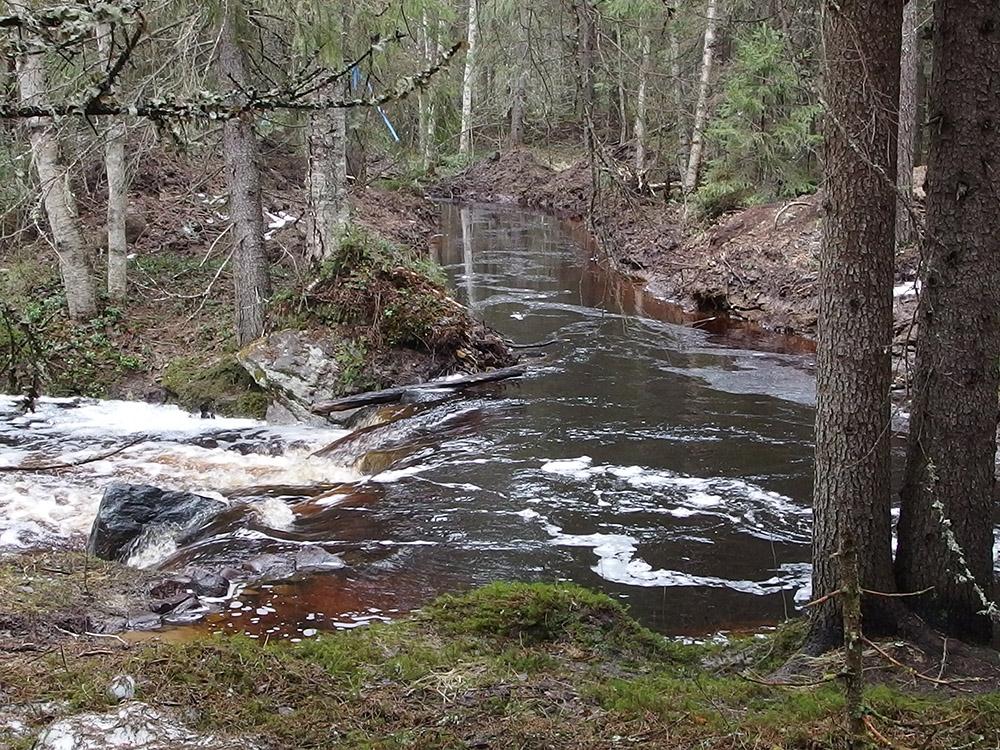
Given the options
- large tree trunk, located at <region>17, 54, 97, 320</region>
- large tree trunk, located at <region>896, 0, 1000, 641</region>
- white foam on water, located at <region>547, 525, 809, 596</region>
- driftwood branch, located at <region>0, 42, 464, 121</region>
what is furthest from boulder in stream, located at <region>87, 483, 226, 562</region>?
large tree trunk, located at <region>896, 0, 1000, 641</region>

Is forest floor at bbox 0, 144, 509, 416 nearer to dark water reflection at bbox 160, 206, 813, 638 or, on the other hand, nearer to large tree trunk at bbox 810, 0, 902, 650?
dark water reflection at bbox 160, 206, 813, 638

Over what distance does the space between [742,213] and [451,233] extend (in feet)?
29.9

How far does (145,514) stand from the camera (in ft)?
24.1

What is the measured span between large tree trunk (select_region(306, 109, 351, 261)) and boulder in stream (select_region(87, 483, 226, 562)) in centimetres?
553

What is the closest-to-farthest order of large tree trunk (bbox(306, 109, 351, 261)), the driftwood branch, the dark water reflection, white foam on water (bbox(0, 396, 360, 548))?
1. the driftwood branch
2. the dark water reflection
3. white foam on water (bbox(0, 396, 360, 548))
4. large tree trunk (bbox(306, 109, 351, 261))

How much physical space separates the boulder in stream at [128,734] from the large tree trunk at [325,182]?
9600 mm

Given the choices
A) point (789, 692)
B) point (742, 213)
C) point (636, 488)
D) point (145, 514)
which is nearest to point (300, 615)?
point (145, 514)

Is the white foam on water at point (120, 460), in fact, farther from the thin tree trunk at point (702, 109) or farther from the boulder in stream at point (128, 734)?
the thin tree trunk at point (702, 109)

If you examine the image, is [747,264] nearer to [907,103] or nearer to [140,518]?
[907,103]

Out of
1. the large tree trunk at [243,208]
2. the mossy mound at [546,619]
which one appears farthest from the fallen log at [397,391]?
the mossy mound at [546,619]

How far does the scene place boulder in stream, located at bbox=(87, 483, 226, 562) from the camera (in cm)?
707

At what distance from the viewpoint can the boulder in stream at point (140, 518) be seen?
278 inches

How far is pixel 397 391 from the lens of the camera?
37.5 feet

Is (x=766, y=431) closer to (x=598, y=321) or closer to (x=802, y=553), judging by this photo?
(x=802, y=553)
